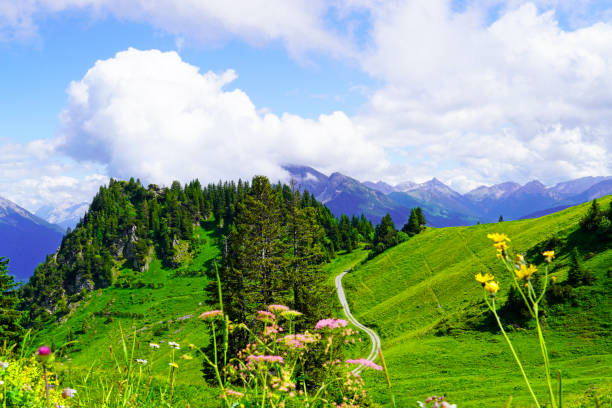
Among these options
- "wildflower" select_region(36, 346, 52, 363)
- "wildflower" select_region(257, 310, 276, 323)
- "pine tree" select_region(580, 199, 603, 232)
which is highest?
"pine tree" select_region(580, 199, 603, 232)

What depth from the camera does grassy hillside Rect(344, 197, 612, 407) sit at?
911 inches

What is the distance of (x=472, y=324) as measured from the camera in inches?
1604

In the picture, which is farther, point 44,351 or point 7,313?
point 7,313

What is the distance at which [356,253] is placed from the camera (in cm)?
11062

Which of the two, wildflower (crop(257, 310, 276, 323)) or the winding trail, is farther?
the winding trail

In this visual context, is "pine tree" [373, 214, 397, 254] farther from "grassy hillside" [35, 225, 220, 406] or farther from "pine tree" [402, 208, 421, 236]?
"grassy hillside" [35, 225, 220, 406]

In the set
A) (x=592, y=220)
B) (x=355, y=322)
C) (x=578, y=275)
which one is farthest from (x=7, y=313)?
(x=592, y=220)

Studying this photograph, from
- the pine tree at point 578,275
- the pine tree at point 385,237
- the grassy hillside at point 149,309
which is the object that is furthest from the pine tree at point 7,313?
the pine tree at point 385,237

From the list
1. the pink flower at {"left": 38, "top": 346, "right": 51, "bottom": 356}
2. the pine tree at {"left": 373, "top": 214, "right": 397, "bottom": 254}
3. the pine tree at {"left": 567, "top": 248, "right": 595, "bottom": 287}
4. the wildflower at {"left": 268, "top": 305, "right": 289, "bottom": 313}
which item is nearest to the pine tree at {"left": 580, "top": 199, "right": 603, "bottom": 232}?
the pine tree at {"left": 567, "top": 248, "right": 595, "bottom": 287}

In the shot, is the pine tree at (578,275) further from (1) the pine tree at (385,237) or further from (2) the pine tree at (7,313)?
(1) the pine tree at (385,237)

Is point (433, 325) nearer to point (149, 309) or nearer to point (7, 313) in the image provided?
point (7, 313)

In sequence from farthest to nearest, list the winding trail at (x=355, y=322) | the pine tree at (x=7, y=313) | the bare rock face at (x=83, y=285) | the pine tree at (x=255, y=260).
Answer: the bare rock face at (x=83, y=285) → the winding trail at (x=355, y=322) → the pine tree at (x=255, y=260) → the pine tree at (x=7, y=313)

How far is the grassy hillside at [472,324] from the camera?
23.1m

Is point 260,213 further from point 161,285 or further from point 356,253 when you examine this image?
point 161,285
